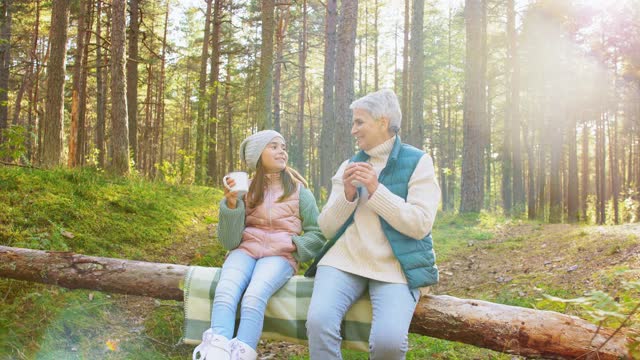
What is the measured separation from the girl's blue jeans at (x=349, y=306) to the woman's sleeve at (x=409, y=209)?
0.40 meters

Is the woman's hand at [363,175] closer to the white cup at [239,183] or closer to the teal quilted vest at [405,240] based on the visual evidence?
the teal quilted vest at [405,240]

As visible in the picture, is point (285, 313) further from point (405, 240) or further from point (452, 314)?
point (452, 314)

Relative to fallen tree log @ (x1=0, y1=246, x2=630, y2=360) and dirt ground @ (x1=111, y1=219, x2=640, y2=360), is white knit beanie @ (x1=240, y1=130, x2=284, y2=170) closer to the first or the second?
fallen tree log @ (x1=0, y1=246, x2=630, y2=360)

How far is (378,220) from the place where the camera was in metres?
3.31

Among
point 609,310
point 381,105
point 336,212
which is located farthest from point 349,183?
point 609,310

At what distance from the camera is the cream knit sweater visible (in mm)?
3086

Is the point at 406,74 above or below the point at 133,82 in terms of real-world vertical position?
above

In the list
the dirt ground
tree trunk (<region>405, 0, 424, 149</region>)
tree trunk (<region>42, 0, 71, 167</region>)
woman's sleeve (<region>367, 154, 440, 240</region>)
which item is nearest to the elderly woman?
woman's sleeve (<region>367, 154, 440, 240</region>)

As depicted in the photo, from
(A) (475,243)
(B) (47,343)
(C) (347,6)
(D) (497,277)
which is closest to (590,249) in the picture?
(D) (497,277)

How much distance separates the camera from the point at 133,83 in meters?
13.2

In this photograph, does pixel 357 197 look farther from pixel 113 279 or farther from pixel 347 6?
pixel 347 6

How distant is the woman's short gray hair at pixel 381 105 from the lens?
3404 millimetres

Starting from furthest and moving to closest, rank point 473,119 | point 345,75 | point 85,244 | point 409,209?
point 473,119 → point 345,75 → point 85,244 → point 409,209

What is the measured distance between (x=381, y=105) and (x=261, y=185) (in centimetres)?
124
